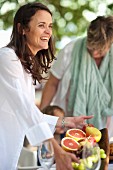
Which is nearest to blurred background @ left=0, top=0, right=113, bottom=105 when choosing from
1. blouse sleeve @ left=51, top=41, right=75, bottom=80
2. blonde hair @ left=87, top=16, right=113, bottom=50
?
blouse sleeve @ left=51, top=41, right=75, bottom=80

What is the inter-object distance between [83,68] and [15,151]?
5.03 feet

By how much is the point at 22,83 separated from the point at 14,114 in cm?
13

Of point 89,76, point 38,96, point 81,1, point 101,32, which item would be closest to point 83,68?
point 89,76

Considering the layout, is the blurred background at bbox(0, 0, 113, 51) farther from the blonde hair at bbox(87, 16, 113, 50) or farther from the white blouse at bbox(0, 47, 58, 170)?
the white blouse at bbox(0, 47, 58, 170)

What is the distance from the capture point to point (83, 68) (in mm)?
3549

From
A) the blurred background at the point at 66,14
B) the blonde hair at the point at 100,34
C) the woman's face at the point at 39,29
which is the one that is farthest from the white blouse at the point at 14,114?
the blurred background at the point at 66,14

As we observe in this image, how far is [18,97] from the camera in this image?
6.39 ft

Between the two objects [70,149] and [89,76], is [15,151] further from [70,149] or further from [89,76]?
[89,76]

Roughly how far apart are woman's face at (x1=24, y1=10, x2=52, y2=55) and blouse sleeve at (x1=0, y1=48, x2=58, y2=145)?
4.4 inches

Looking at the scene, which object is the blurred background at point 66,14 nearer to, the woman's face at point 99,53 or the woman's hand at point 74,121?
the woman's face at point 99,53

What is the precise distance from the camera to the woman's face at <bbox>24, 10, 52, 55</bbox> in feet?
6.91

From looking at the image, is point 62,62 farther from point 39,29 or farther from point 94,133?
point 39,29

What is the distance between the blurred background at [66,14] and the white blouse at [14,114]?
2.61 m

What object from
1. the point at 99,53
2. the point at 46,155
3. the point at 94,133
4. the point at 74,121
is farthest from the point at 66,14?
the point at 46,155
